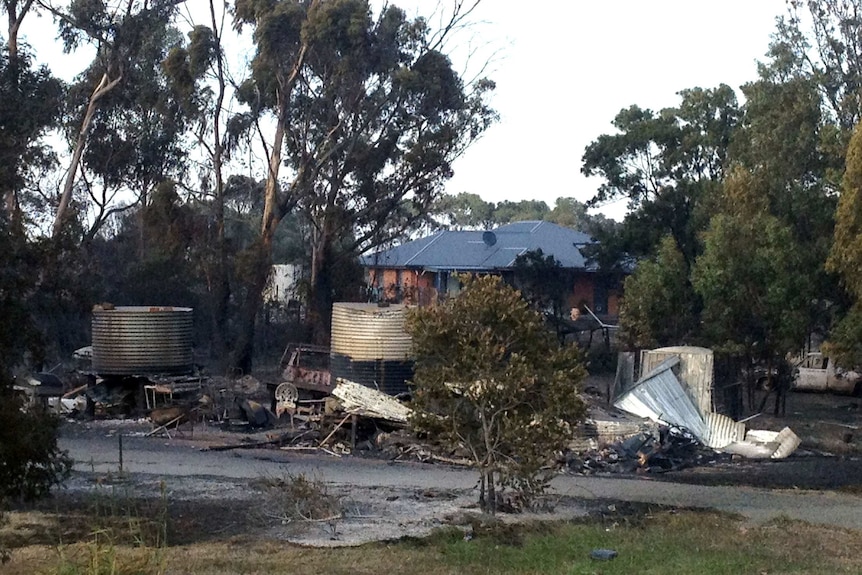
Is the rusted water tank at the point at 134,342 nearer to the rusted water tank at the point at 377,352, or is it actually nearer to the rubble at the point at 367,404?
the rusted water tank at the point at 377,352

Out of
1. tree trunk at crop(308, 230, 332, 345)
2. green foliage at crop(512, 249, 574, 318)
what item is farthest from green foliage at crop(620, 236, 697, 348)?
tree trunk at crop(308, 230, 332, 345)

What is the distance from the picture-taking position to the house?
53.4 m

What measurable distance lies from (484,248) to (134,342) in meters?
28.9

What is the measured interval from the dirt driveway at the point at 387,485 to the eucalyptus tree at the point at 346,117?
15.4 metres

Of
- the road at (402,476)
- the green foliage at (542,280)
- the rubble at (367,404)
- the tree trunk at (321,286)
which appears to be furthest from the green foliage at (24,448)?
the green foliage at (542,280)

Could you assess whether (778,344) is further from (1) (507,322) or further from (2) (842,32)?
(1) (507,322)

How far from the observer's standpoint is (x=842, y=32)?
39500 millimetres

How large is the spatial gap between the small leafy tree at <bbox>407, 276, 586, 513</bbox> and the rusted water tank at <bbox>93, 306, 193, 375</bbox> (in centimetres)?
1639

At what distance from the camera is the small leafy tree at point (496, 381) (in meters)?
15.8

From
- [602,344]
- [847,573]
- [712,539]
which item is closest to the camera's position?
[847,573]

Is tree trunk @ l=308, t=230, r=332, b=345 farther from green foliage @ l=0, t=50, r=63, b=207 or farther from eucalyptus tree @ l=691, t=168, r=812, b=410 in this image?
eucalyptus tree @ l=691, t=168, r=812, b=410

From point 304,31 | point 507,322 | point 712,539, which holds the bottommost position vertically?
point 712,539

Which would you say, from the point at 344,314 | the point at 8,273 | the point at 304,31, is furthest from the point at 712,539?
the point at 304,31

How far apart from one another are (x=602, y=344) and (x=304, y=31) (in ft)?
55.1
